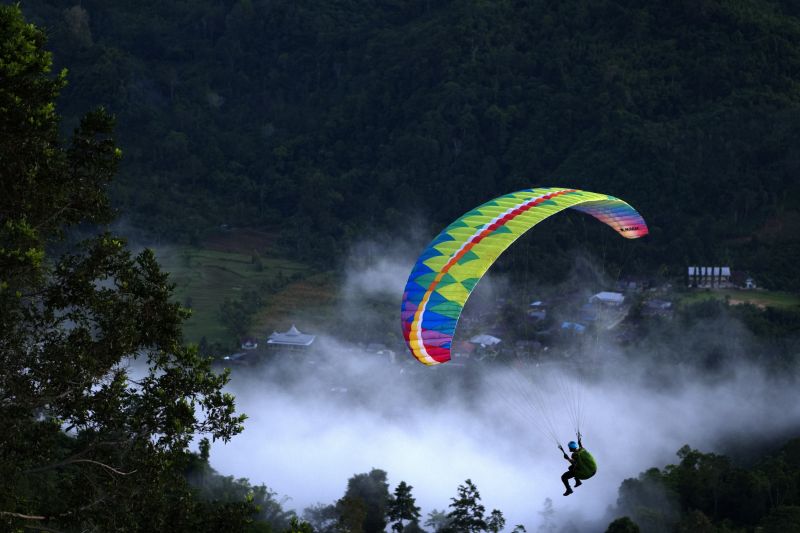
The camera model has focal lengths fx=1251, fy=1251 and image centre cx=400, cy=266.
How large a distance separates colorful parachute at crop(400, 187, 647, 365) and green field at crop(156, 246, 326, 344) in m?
39.3

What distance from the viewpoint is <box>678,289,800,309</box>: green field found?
202 feet

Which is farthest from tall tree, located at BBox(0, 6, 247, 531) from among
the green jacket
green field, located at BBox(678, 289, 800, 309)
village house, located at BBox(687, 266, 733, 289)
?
village house, located at BBox(687, 266, 733, 289)

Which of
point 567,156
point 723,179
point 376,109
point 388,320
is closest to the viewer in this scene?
point 388,320

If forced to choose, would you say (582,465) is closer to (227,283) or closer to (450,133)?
(227,283)

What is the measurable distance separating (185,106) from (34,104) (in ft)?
260

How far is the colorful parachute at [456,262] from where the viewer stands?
24375 millimetres


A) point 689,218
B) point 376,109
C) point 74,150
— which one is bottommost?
point 74,150

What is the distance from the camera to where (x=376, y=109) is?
297 feet

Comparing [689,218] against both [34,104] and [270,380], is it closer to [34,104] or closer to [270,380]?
[270,380]

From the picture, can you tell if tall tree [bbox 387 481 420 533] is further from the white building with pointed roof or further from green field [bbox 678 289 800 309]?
green field [bbox 678 289 800 309]

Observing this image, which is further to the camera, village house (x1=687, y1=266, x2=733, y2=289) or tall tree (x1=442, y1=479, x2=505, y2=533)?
village house (x1=687, y1=266, x2=733, y2=289)

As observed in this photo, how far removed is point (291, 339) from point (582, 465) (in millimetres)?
43139

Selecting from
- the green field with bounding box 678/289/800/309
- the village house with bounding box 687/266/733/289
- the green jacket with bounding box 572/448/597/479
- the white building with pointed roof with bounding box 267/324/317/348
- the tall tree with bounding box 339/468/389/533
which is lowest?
the green jacket with bounding box 572/448/597/479

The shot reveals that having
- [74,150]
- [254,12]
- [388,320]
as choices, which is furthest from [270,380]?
[254,12]
